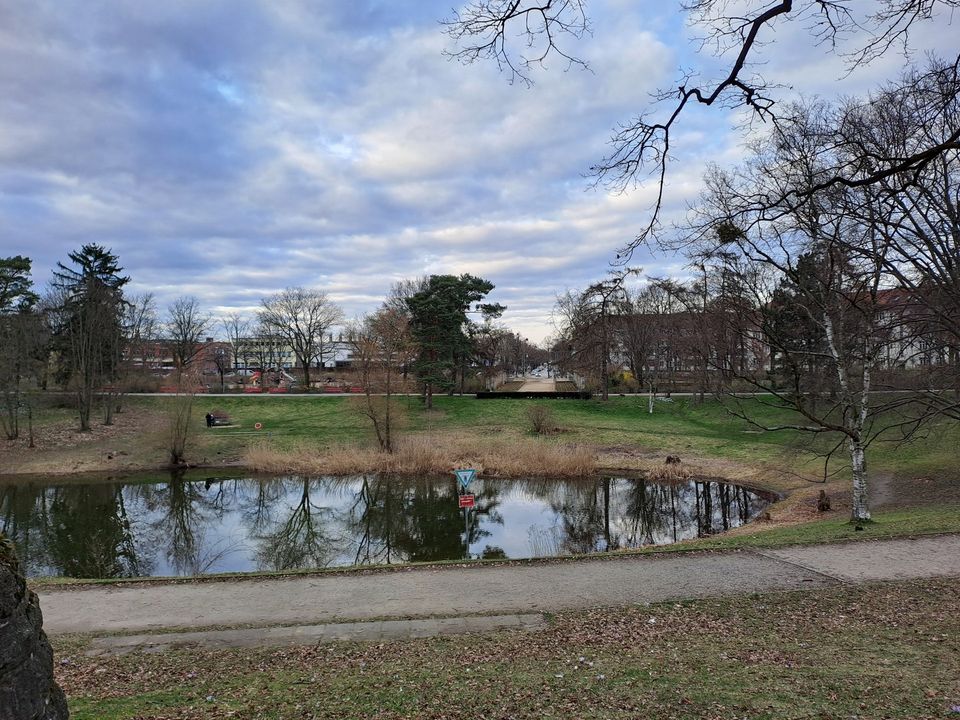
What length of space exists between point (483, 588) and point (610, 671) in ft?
13.1

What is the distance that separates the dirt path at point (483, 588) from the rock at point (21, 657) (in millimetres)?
4837

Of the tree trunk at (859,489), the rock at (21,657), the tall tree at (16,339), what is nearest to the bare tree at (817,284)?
the tree trunk at (859,489)

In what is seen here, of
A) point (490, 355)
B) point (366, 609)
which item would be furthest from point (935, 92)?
point (490, 355)

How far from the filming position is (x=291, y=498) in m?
24.1

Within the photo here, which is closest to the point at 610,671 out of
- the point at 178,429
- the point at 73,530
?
the point at 73,530

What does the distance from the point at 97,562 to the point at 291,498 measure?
8917 mm

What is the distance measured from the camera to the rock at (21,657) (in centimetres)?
312

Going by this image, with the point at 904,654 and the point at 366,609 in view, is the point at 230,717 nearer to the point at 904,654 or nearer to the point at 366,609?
the point at 366,609

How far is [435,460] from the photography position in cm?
2789

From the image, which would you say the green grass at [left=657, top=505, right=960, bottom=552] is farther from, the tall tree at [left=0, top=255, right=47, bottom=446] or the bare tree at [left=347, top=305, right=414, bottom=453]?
the tall tree at [left=0, top=255, right=47, bottom=446]

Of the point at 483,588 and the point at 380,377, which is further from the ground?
the point at 380,377

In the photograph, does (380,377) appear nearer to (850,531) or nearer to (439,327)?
(439,327)

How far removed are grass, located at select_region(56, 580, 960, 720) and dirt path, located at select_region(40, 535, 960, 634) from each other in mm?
938

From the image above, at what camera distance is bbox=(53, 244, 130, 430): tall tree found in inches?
1468
